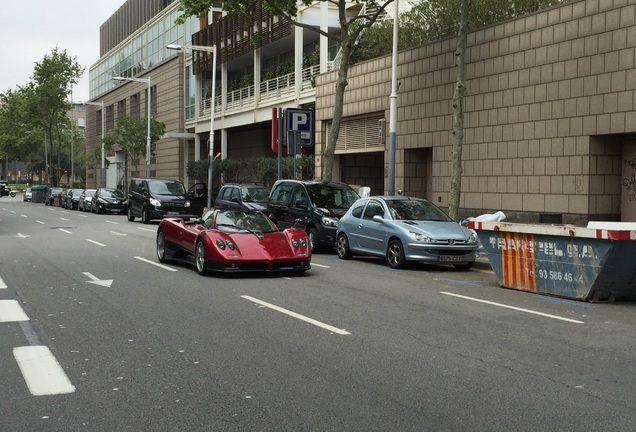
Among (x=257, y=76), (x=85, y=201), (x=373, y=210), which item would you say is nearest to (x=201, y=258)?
(x=373, y=210)

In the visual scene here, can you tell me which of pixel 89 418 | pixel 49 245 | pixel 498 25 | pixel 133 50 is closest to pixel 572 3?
pixel 498 25

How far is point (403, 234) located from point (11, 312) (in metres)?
8.05

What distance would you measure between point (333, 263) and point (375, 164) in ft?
59.0

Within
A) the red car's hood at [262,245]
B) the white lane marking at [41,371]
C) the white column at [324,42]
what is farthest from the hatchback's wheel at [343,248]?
the white column at [324,42]

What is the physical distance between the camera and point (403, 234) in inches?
593

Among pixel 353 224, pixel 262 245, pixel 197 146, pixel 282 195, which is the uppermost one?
pixel 197 146

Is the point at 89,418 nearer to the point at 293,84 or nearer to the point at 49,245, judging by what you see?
the point at 49,245

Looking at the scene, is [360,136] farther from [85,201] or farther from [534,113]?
[85,201]

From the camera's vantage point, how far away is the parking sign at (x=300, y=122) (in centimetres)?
2700

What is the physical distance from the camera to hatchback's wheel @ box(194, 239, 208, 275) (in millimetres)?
13000

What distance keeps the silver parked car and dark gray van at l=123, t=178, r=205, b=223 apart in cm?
1522

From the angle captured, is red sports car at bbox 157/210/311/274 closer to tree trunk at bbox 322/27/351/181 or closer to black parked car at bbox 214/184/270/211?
black parked car at bbox 214/184/270/211

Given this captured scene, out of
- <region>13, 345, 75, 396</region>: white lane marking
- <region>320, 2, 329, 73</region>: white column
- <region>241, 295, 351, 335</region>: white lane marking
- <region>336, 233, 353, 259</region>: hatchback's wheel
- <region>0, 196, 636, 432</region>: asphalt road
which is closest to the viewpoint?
<region>0, 196, 636, 432</region>: asphalt road

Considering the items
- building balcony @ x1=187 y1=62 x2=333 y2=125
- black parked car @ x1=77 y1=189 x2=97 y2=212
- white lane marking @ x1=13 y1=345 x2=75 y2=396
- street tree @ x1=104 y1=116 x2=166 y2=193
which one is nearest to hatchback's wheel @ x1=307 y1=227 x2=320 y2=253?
white lane marking @ x1=13 y1=345 x2=75 y2=396
